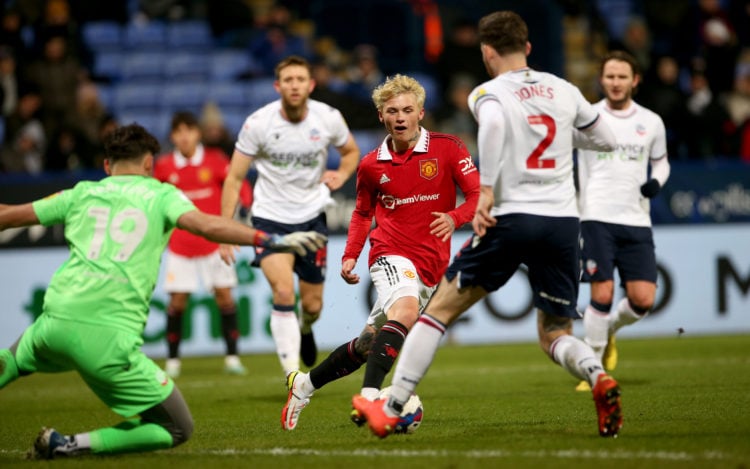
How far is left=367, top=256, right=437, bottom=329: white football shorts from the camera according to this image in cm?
731

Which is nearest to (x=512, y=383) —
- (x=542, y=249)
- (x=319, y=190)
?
(x=319, y=190)

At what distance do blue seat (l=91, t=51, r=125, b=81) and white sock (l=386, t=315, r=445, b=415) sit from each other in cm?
1385

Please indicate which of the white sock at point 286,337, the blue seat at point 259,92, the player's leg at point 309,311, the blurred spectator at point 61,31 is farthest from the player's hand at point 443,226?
the blurred spectator at point 61,31

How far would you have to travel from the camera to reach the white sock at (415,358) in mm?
6406

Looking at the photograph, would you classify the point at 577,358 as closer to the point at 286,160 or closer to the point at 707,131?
the point at 286,160

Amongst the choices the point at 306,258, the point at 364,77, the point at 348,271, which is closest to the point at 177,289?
the point at 306,258

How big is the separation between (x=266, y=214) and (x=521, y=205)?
3.90 m

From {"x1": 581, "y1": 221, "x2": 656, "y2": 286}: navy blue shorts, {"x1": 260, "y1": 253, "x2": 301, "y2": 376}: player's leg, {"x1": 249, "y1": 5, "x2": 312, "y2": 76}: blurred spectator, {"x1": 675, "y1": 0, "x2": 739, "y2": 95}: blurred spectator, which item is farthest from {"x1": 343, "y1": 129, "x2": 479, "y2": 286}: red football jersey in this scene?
{"x1": 675, "y1": 0, "x2": 739, "y2": 95}: blurred spectator

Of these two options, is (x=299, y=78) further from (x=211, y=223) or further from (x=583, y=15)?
(x=583, y=15)

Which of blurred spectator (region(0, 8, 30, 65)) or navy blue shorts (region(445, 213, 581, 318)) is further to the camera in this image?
blurred spectator (region(0, 8, 30, 65))

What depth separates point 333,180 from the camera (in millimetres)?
9922

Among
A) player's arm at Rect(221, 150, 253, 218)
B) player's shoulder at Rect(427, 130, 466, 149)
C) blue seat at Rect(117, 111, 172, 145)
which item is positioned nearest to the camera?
player's shoulder at Rect(427, 130, 466, 149)

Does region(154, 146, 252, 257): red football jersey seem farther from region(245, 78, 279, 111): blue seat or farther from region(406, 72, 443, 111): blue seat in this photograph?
region(406, 72, 443, 111): blue seat

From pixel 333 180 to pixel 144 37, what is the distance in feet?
35.1
